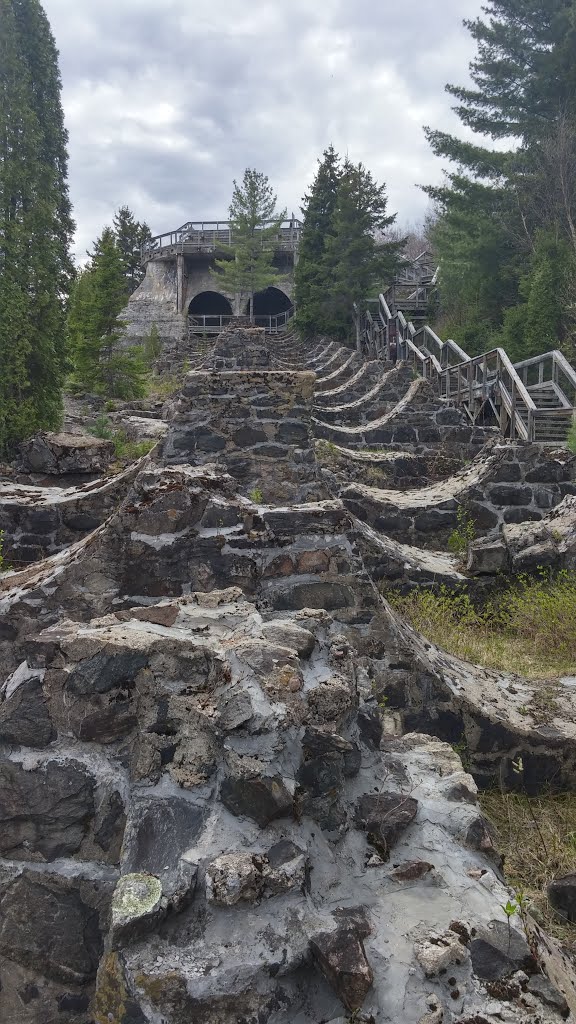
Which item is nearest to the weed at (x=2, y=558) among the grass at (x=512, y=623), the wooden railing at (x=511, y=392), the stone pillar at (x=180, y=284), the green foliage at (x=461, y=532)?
the grass at (x=512, y=623)

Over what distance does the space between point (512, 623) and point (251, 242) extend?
3687 cm

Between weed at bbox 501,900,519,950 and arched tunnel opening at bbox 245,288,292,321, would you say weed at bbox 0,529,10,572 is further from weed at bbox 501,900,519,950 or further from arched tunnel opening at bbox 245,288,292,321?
arched tunnel opening at bbox 245,288,292,321

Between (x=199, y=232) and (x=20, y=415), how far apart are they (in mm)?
34991

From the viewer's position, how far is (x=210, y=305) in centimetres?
4447

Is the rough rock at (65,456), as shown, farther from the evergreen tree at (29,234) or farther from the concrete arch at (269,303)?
the concrete arch at (269,303)

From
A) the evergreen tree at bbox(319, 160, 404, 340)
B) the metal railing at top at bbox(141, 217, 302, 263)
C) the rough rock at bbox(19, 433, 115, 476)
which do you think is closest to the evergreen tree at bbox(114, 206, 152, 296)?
the metal railing at top at bbox(141, 217, 302, 263)

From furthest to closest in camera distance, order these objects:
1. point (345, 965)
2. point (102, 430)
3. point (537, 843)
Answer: point (102, 430)
point (537, 843)
point (345, 965)

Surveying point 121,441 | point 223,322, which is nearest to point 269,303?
point 223,322

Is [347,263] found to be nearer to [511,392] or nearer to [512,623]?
[511,392]

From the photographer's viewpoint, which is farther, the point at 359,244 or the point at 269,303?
the point at 269,303

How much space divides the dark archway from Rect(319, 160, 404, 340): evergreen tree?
17485mm

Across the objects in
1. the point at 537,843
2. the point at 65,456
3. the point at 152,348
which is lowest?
the point at 537,843

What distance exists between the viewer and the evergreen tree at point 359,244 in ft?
86.4

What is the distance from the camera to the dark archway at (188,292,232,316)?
144 ft
